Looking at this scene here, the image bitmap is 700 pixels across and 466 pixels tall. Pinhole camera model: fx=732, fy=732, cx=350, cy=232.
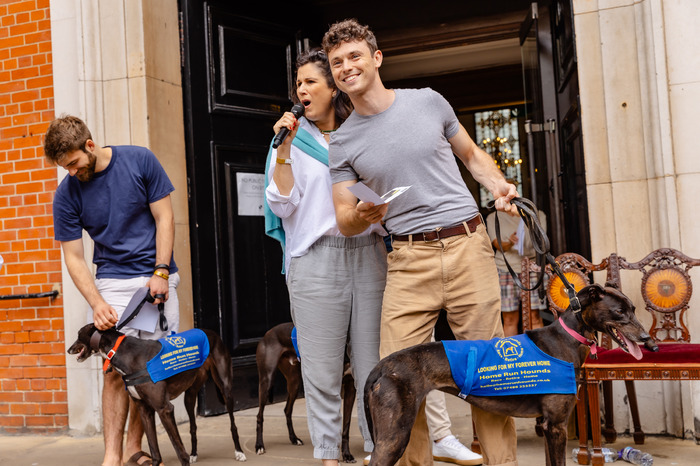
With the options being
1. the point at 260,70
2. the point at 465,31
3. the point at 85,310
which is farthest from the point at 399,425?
the point at 465,31

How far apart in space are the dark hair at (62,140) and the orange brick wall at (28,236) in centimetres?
191

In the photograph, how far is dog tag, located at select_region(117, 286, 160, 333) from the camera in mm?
3785

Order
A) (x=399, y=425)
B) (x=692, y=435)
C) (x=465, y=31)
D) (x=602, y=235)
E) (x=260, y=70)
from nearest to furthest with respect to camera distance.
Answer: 1. (x=399, y=425)
2. (x=692, y=435)
3. (x=602, y=235)
4. (x=260, y=70)
5. (x=465, y=31)

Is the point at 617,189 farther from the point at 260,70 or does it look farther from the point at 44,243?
the point at 44,243

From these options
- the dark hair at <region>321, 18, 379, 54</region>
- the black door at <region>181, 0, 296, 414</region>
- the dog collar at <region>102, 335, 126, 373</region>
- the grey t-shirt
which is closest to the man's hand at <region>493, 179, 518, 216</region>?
the grey t-shirt

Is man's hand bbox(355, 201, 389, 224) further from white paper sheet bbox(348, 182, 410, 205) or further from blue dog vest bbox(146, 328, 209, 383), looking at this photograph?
blue dog vest bbox(146, 328, 209, 383)

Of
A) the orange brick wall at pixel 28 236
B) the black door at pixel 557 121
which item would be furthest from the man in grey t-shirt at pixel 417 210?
the orange brick wall at pixel 28 236

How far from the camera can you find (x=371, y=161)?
9.35 ft

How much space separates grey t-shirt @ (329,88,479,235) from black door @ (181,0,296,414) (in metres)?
3.09

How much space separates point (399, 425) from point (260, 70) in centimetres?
425

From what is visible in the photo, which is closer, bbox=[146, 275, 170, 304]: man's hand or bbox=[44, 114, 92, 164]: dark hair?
bbox=[44, 114, 92, 164]: dark hair

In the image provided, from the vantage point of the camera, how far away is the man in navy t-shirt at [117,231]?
12.8ft

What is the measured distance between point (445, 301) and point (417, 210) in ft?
1.24

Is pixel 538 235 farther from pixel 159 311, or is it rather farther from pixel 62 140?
pixel 62 140
